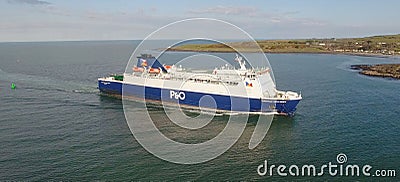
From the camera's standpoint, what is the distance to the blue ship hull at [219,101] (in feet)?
101

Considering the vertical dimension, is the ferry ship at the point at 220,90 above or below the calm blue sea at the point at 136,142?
above

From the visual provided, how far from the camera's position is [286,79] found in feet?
181

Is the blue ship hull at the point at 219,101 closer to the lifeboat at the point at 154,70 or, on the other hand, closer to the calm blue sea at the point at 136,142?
the calm blue sea at the point at 136,142

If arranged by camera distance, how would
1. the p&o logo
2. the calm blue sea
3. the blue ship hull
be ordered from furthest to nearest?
the p&o logo → the blue ship hull → the calm blue sea

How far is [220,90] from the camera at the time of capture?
1277 inches

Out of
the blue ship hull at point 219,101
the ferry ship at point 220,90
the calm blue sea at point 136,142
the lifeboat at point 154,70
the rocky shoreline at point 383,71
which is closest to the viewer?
the calm blue sea at point 136,142

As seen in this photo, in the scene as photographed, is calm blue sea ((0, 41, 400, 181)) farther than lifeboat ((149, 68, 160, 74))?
No

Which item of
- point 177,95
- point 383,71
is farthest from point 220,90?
point 383,71

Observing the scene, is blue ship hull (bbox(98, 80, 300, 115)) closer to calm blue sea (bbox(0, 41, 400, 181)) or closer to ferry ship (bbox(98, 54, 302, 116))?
ferry ship (bbox(98, 54, 302, 116))

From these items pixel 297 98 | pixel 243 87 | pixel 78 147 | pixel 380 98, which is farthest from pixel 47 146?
pixel 380 98

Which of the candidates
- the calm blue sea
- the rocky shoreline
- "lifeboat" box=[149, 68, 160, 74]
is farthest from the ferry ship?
the rocky shoreline

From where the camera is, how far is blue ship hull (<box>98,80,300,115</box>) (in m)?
30.7

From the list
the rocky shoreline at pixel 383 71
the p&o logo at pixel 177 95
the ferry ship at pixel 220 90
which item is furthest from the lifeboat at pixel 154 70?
the rocky shoreline at pixel 383 71

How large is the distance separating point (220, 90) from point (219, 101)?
42.0 inches
